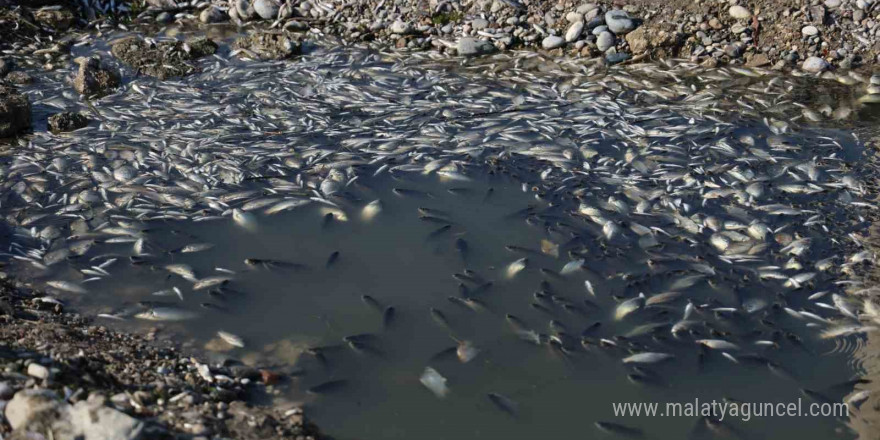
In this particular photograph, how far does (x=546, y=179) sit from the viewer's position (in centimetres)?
707

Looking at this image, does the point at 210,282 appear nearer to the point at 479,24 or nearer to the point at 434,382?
the point at 434,382

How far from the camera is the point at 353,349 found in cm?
496

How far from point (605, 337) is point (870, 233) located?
287cm

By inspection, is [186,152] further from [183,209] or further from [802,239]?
[802,239]

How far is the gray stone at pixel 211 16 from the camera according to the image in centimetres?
1177

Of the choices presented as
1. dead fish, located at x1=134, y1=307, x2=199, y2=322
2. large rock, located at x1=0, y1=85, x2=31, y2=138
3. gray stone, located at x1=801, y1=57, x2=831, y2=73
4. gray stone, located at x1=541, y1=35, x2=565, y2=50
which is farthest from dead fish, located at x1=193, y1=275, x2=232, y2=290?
Result: gray stone, located at x1=801, y1=57, x2=831, y2=73

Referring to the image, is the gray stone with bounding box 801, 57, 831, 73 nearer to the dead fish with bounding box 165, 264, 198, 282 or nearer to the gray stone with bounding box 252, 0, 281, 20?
the gray stone with bounding box 252, 0, 281, 20

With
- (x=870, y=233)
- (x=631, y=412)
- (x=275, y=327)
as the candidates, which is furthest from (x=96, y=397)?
(x=870, y=233)

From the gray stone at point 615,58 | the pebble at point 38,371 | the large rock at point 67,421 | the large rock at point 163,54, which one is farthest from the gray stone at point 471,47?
the large rock at point 67,421

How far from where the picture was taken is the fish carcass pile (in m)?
5.34

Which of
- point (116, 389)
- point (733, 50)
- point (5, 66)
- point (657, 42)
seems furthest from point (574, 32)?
point (116, 389)

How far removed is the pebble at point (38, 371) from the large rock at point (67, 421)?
10.6 inches

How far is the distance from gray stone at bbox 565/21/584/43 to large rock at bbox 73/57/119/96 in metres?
6.03

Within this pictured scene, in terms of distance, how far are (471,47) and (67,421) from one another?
7783 millimetres
